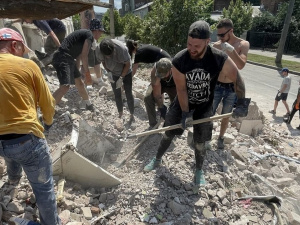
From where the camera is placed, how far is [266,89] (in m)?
8.86

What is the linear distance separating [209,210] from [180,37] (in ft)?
29.0

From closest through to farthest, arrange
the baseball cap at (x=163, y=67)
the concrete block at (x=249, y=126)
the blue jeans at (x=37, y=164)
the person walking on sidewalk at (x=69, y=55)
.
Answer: the blue jeans at (x=37, y=164)
the baseball cap at (x=163, y=67)
the person walking on sidewalk at (x=69, y=55)
the concrete block at (x=249, y=126)

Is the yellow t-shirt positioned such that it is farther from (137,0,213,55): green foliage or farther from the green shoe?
(137,0,213,55): green foliage

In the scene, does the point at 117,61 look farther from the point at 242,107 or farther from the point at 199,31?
the point at 242,107

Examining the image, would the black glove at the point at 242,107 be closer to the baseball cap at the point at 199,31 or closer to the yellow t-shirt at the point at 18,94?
the baseball cap at the point at 199,31

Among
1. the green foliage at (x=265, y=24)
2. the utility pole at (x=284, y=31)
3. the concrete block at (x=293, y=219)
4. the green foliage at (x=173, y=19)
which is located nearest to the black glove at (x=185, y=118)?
the concrete block at (x=293, y=219)

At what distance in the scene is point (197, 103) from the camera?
9.44 feet

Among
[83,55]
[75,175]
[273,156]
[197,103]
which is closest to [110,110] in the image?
[83,55]

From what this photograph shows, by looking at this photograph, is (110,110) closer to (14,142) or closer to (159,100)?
(159,100)

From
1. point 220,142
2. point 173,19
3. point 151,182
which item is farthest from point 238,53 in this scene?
point 173,19

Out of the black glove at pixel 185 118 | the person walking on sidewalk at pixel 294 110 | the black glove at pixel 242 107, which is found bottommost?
the person walking on sidewalk at pixel 294 110

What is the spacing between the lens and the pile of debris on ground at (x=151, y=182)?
2633mm

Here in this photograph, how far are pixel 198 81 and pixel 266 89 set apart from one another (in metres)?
7.28

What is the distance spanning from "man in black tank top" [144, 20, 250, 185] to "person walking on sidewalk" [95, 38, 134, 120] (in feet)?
4.80
